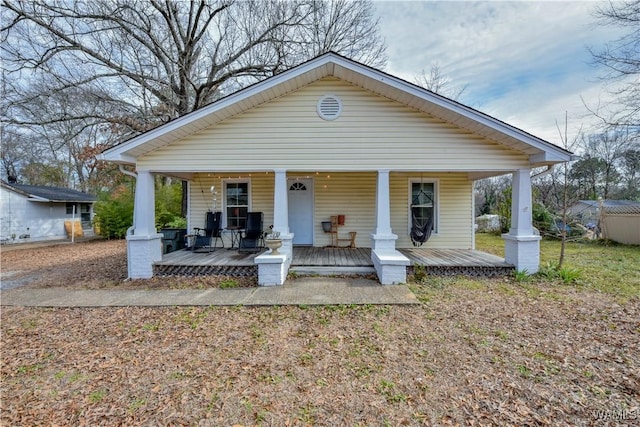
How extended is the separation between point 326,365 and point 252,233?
545cm

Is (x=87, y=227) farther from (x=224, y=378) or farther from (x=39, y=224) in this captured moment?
(x=224, y=378)

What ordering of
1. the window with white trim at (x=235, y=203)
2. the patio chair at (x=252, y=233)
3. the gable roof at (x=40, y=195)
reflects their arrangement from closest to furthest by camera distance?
the patio chair at (x=252, y=233) → the window with white trim at (x=235, y=203) → the gable roof at (x=40, y=195)

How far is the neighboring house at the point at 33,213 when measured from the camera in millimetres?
14430

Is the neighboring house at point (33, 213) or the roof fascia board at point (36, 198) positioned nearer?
the neighboring house at point (33, 213)

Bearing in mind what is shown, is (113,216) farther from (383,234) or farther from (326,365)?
(326,365)

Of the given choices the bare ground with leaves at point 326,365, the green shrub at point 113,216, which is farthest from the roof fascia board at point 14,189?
the bare ground with leaves at point 326,365

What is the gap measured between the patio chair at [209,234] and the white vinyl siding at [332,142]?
7.95ft

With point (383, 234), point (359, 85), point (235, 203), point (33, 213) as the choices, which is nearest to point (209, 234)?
point (235, 203)

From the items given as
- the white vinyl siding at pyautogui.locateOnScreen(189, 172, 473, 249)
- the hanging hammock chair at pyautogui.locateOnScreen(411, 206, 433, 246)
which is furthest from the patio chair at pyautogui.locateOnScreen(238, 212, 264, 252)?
the hanging hammock chair at pyautogui.locateOnScreen(411, 206, 433, 246)

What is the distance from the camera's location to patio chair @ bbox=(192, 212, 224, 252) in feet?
27.0

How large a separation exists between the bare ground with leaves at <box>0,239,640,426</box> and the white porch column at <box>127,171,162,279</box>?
1.73 m

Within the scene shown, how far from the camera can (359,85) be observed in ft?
20.9

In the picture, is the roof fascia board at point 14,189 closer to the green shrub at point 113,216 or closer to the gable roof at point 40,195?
the gable roof at point 40,195

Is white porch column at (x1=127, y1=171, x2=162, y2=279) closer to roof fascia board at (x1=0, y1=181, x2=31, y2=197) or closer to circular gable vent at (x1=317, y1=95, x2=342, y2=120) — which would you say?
circular gable vent at (x1=317, y1=95, x2=342, y2=120)
